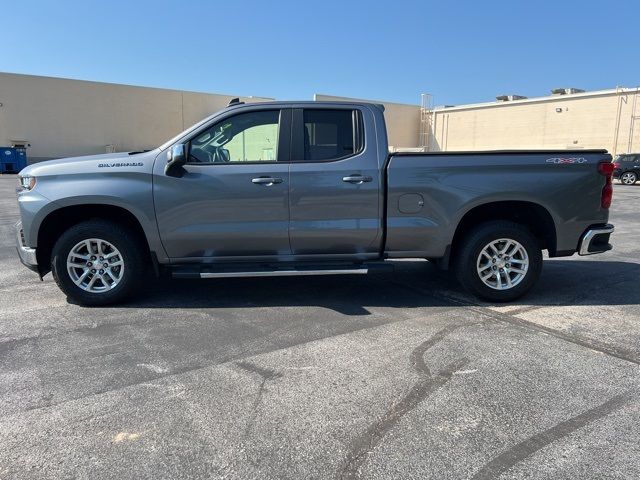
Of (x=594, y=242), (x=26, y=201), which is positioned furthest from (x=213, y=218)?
(x=594, y=242)

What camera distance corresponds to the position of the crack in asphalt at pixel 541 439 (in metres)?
2.62

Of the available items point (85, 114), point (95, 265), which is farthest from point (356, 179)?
point (85, 114)

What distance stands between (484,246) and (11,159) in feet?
125

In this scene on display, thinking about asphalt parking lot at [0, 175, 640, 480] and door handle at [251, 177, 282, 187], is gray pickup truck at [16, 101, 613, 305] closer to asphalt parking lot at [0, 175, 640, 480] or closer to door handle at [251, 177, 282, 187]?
door handle at [251, 177, 282, 187]

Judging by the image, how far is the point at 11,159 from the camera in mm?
35125

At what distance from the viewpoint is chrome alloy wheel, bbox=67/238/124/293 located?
17.1 ft

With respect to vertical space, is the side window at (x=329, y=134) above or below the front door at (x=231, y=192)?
above

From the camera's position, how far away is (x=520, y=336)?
449cm

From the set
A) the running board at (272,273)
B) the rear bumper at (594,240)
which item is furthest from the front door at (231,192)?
the rear bumper at (594,240)

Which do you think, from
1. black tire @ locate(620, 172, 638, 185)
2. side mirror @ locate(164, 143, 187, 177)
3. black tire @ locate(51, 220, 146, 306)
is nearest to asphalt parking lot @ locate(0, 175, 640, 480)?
black tire @ locate(51, 220, 146, 306)

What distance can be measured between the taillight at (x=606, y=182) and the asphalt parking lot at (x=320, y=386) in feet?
3.69

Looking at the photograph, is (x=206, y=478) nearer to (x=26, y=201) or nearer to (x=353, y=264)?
(x=353, y=264)

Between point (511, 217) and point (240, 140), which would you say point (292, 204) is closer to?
point (240, 140)

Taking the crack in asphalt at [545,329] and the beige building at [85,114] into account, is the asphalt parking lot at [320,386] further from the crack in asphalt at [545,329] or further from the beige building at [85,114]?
the beige building at [85,114]
